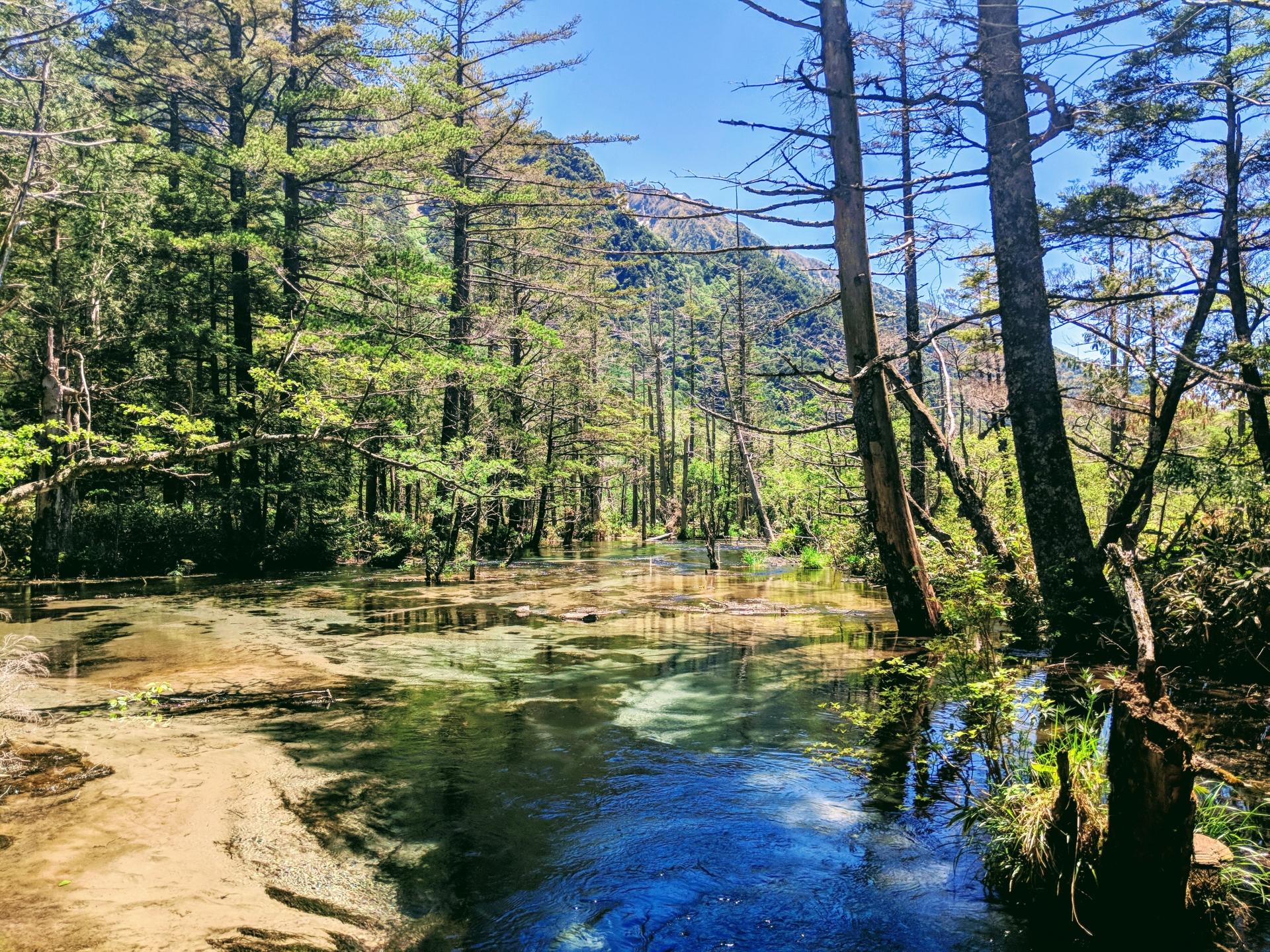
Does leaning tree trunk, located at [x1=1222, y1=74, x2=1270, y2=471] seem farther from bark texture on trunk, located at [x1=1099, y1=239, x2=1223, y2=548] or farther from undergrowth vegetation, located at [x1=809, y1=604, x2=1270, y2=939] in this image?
undergrowth vegetation, located at [x1=809, y1=604, x2=1270, y2=939]

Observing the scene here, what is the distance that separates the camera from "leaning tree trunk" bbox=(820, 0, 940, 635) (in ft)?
25.3

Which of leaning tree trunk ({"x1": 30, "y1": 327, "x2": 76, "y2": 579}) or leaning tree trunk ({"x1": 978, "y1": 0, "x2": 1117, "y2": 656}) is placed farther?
leaning tree trunk ({"x1": 30, "y1": 327, "x2": 76, "y2": 579})

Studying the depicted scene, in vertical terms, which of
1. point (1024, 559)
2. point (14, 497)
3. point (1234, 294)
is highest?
point (1234, 294)

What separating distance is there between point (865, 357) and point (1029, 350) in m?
1.73

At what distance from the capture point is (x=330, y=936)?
2889 millimetres

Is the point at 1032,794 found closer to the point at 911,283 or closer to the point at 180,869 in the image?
the point at 180,869

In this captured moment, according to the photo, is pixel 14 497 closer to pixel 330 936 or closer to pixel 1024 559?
pixel 330 936

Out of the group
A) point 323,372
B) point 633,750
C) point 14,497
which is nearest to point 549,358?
point 323,372

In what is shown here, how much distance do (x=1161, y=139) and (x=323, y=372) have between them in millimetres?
18682

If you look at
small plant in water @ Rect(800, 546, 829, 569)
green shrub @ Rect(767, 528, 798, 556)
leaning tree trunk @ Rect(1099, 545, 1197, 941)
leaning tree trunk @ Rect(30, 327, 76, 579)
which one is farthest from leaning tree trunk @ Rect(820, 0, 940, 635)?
leaning tree trunk @ Rect(30, 327, 76, 579)

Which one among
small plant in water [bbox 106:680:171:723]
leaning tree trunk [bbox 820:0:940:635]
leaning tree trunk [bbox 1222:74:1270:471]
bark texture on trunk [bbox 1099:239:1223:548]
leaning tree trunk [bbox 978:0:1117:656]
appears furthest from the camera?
leaning tree trunk [bbox 820:0:940:635]

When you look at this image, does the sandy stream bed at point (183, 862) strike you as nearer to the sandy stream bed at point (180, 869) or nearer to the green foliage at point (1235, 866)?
the sandy stream bed at point (180, 869)

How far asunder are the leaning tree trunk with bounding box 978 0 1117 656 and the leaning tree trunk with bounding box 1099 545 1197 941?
3.87 meters

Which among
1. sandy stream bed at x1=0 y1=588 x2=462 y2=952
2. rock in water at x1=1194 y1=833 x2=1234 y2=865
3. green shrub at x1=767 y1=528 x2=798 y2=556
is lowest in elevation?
sandy stream bed at x1=0 y1=588 x2=462 y2=952
